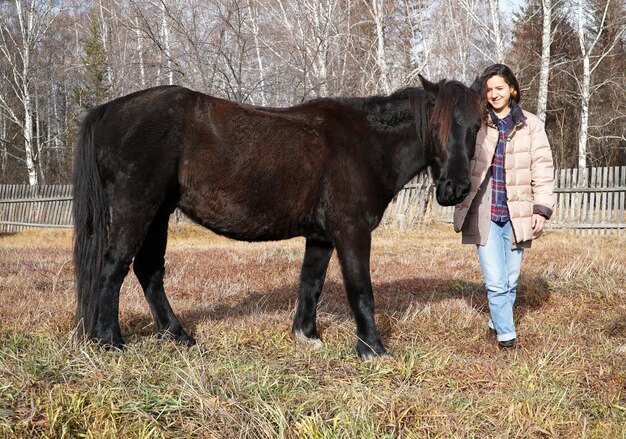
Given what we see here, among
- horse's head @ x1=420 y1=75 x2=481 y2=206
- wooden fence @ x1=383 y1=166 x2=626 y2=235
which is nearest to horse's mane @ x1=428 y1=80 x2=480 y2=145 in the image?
horse's head @ x1=420 y1=75 x2=481 y2=206

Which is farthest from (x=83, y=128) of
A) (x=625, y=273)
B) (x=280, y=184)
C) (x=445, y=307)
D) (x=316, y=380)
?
(x=625, y=273)

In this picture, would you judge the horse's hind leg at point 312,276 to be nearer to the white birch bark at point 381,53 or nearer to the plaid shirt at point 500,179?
the plaid shirt at point 500,179

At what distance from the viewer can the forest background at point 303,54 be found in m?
15.8

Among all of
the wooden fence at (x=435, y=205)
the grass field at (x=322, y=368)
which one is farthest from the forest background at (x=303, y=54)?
the grass field at (x=322, y=368)

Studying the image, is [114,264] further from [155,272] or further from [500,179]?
[500,179]

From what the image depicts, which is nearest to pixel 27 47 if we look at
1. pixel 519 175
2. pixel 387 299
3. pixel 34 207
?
pixel 34 207

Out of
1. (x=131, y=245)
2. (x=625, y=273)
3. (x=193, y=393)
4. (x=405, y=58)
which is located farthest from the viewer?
(x=405, y=58)

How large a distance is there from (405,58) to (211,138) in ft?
62.9

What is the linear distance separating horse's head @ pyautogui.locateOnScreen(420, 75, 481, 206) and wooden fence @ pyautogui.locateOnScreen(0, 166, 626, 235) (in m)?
8.08

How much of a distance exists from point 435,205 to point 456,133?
13965 millimetres

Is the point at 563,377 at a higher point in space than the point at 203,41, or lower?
lower

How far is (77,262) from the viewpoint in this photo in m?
4.17

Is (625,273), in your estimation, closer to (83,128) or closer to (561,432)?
(561,432)

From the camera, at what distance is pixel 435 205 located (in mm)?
17953
